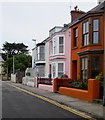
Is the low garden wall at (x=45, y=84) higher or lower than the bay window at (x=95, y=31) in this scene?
lower

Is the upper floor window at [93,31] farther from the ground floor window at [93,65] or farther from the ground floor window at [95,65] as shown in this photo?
the ground floor window at [95,65]

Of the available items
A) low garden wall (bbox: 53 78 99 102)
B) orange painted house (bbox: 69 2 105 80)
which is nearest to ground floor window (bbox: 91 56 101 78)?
orange painted house (bbox: 69 2 105 80)

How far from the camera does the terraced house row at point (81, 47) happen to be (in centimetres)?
1819

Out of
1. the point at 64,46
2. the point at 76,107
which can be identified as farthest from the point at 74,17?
the point at 76,107

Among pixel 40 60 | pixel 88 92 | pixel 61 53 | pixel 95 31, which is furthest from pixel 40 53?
pixel 88 92

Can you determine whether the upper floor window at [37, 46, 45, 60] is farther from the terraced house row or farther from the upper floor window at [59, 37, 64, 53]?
the upper floor window at [59, 37, 64, 53]

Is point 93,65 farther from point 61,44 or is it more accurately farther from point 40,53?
point 40,53

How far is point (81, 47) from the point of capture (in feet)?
65.3

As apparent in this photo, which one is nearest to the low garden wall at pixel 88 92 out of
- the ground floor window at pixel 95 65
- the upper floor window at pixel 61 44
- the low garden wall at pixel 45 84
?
the ground floor window at pixel 95 65

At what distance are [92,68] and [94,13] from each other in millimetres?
4367

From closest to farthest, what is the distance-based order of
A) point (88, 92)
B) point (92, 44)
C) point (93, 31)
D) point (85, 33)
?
point (88, 92) < point (92, 44) < point (93, 31) < point (85, 33)

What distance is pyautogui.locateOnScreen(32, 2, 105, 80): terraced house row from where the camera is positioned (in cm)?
1819

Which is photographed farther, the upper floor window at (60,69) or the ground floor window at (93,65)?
the upper floor window at (60,69)

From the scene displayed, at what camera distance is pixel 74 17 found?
26.3 meters
